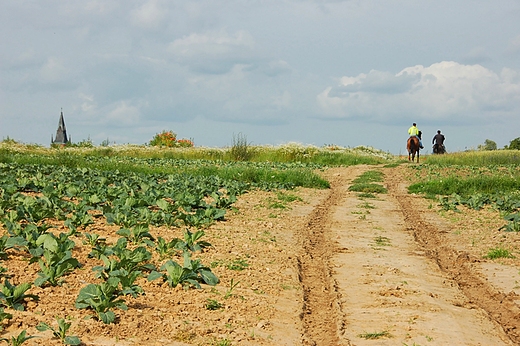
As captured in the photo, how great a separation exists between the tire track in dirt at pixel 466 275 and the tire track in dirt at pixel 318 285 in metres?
1.38

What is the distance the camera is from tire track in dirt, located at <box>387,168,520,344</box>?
5.55 meters

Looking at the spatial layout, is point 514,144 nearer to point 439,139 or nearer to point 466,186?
point 439,139

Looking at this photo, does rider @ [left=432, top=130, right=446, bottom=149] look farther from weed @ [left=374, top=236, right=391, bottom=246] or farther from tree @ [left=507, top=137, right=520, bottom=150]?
weed @ [left=374, top=236, right=391, bottom=246]

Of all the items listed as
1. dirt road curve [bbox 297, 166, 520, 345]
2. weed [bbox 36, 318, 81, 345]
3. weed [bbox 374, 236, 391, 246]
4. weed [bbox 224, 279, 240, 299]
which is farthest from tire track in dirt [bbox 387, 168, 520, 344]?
weed [bbox 36, 318, 81, 345]

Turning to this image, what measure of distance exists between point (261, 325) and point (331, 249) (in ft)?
11.3

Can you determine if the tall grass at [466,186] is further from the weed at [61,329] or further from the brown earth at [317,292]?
the weed at [61,329]

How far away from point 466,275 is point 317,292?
6.79 feet

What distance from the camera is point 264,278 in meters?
6.43

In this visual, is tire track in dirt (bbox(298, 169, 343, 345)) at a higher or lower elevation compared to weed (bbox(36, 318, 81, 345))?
lower

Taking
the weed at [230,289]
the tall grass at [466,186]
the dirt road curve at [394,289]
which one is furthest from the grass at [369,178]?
the weed at [230,289]

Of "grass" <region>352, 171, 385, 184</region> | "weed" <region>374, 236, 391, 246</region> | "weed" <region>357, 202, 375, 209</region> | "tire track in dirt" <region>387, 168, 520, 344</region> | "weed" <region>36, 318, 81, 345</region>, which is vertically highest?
"grass" <region>352, 171, 385, 184</region>

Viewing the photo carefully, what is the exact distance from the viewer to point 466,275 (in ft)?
23.7

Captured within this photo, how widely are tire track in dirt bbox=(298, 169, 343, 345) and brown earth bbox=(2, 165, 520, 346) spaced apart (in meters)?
0.01

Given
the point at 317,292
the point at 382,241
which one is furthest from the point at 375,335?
the point at 382,241
